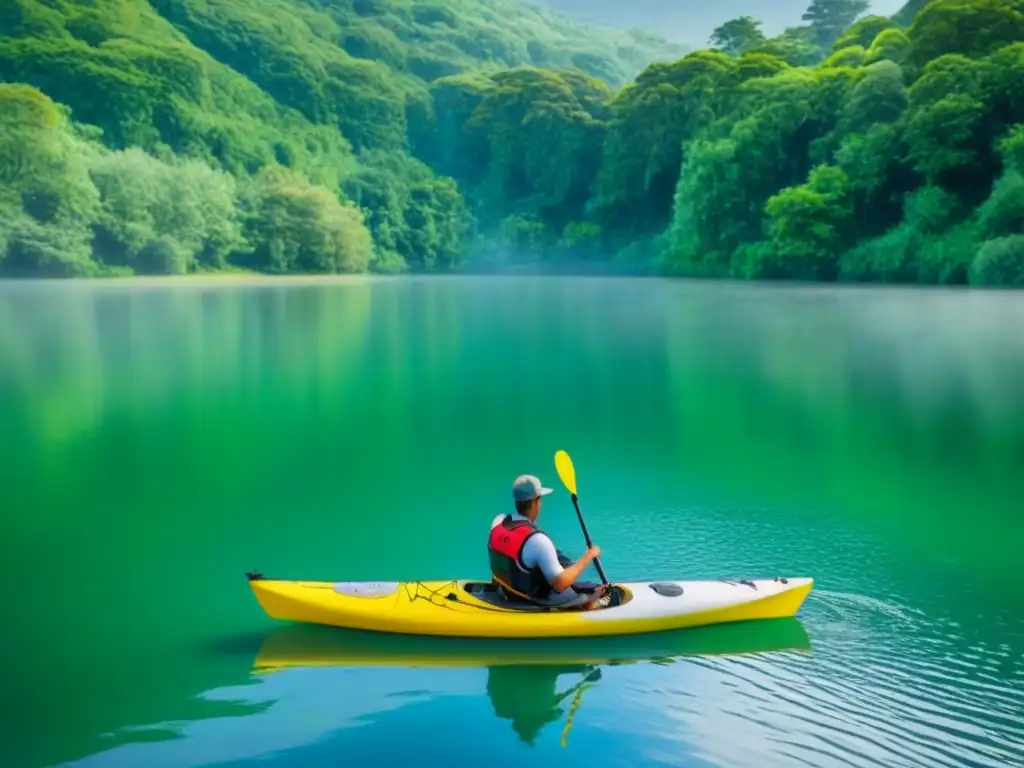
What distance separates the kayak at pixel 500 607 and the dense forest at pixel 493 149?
42298 mm

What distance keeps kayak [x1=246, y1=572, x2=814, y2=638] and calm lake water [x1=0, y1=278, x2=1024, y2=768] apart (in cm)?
17

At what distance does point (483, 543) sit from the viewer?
980 cm

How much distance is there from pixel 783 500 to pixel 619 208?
74.3m

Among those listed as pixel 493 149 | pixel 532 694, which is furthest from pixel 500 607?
pixel 493 149

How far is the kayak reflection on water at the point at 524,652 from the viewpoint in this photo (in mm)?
6664

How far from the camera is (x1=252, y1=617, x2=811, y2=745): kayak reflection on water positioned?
6.66 metres

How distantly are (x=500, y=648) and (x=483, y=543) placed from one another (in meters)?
2.78

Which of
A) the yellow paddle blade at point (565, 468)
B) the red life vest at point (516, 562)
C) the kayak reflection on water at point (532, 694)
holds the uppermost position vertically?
the yellow paddle blade at point (565, 468)

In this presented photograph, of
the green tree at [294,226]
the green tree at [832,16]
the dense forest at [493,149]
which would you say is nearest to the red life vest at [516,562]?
the dense forest at [493,149]

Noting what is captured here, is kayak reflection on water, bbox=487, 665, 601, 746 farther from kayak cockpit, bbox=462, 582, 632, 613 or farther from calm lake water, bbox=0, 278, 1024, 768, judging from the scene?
kayak cockpit, bbox=462, 582, 632, 613

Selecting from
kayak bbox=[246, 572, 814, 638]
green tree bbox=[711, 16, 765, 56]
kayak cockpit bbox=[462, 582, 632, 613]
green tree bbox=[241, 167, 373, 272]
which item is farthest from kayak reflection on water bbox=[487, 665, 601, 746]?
green tree bbox=[711, 16, 765, 56]

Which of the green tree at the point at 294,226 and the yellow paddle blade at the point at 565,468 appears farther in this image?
the green tree at the point at 294,226

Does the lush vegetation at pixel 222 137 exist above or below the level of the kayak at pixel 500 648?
above

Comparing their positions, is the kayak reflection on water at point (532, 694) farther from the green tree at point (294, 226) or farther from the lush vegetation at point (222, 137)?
the green tree at point (294, 226)
